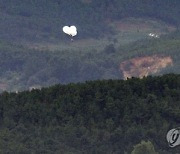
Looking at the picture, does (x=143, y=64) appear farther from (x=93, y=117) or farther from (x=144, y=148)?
(x=144, y=148)

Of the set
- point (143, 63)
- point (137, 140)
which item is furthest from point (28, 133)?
point (143, 63)

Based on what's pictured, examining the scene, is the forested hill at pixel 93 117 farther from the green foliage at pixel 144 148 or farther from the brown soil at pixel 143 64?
the brown soil at pixel 143 64

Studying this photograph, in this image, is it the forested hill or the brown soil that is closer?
the forested hill

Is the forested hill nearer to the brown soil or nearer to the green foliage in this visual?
the green foliage

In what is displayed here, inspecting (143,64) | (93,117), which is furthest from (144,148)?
(143,64)

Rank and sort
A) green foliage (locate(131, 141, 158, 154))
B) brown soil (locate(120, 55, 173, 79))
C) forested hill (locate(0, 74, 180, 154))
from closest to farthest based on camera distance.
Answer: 1. green foliage (locate(131, 141, 158, 154))
2. forested hill (locate(0, 74, 180, 154))
3. brown soil (locate(120, 55, 173, 79))

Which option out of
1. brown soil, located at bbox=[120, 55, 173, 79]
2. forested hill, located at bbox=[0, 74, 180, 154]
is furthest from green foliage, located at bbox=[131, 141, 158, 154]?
brown soil, located at bbox=[120, 55, 173, 79]
